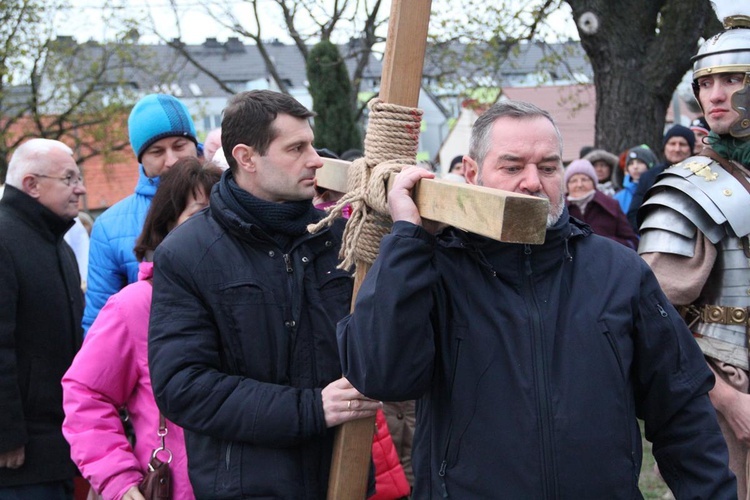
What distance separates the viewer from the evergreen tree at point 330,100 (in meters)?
16.2

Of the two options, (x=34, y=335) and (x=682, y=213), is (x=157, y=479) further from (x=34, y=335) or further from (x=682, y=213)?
(x=682, y=213)

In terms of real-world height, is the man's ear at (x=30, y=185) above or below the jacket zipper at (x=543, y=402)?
above

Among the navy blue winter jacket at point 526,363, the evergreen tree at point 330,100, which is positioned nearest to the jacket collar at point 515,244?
the navy blue winter jacket at point 526,363

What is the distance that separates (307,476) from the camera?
8.18ft

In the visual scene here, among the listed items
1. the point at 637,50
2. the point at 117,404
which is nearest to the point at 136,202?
the point at 117,404

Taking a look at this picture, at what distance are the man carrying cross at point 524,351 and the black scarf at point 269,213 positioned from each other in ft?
1.73

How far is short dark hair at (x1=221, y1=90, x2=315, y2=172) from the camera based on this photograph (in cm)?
262

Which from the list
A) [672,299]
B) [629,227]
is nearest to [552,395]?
[672,299]

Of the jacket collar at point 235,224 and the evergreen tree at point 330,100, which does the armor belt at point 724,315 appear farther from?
the evergreen tree at point 330,100

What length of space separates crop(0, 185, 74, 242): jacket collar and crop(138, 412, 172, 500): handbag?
1.63m

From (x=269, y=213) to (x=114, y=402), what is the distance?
915 mm

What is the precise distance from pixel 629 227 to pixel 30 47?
1601 centimetres

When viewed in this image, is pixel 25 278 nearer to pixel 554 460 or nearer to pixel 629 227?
pixel 554 460

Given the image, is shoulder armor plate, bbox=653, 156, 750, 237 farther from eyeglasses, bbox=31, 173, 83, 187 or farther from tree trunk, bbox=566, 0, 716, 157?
tree trunk, bbox=566, 0, 716, 157
